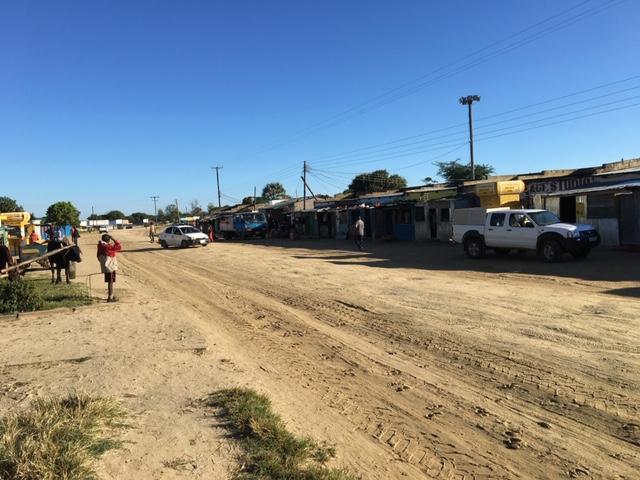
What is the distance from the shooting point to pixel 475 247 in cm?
1872

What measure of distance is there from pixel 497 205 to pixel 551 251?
6.80m

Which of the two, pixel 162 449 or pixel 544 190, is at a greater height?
pixel 544 190

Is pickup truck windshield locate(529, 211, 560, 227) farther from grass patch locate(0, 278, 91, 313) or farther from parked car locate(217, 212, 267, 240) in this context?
parked car locate(217, 212, 267, 240)

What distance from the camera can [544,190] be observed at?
22.3 meters

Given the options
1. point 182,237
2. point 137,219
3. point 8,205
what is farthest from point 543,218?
point 137,219

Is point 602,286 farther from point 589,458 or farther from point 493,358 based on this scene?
point 589,458

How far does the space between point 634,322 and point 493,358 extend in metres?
3.08

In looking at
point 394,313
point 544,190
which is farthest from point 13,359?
point 544,190

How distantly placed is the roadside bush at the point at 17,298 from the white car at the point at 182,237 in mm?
22160

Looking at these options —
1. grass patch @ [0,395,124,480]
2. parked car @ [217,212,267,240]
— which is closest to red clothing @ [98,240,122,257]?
grass patch @ [0,395,124,480]

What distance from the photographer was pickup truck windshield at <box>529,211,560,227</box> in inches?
666

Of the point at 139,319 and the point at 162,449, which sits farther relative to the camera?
the point at 139,319

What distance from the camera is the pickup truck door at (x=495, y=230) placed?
58.6ft

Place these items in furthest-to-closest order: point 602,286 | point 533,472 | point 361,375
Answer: point 602,286 → point 361,375 → point 533,472
